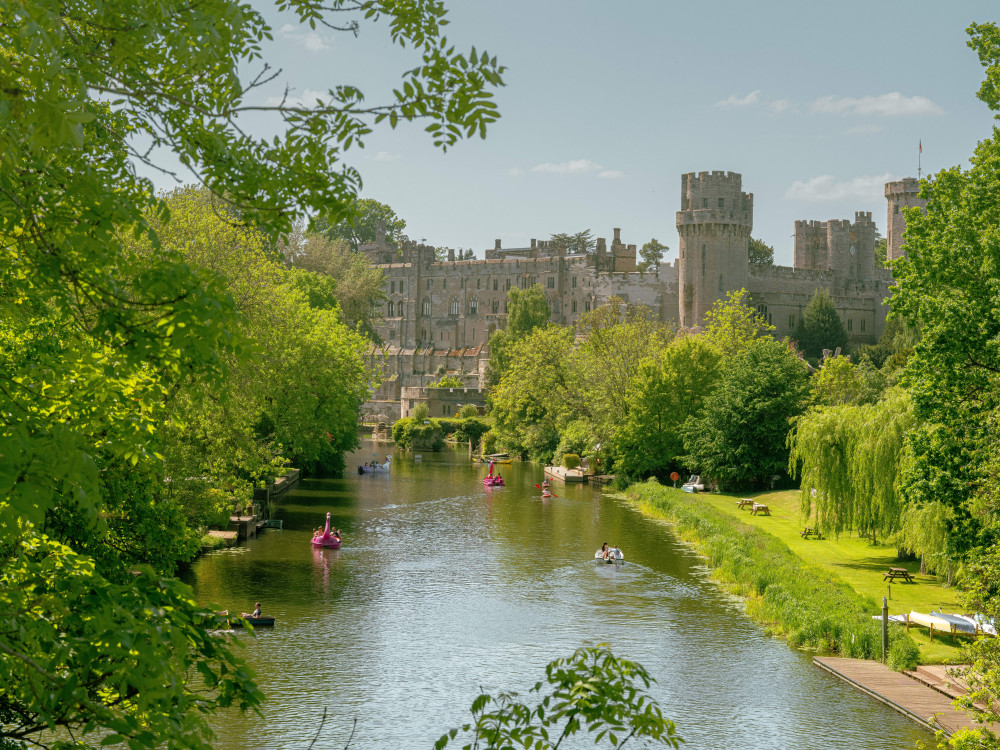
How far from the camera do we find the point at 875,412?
28828 millimetres

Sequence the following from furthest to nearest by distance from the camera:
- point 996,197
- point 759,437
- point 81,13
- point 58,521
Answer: point 759,437 → point 996,197 → point 58,521 → point 81,13

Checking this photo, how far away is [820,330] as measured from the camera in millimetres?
84875

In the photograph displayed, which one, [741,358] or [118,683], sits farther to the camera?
[741,358]

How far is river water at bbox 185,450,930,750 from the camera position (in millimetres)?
17000

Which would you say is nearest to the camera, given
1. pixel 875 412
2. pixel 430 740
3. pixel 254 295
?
pixel 430 740

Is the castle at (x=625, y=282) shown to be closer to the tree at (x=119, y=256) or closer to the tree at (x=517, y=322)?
the tree at (x=517, y=322)

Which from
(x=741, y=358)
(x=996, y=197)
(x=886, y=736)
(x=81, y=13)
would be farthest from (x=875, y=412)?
(x=81, y=13)

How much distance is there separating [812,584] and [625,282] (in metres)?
75.4

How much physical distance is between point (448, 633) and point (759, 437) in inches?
1025

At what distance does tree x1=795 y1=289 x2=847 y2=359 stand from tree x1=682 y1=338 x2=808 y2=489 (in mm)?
39665

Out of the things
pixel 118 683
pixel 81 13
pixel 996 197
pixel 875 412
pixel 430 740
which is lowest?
pixel 430 740

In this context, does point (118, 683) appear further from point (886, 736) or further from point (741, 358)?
point (741, 358)

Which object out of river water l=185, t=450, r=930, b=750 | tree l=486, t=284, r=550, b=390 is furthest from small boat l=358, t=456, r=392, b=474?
tree l=486, t=284, r=550, b=390

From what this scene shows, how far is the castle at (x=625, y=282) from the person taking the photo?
82375 mm
